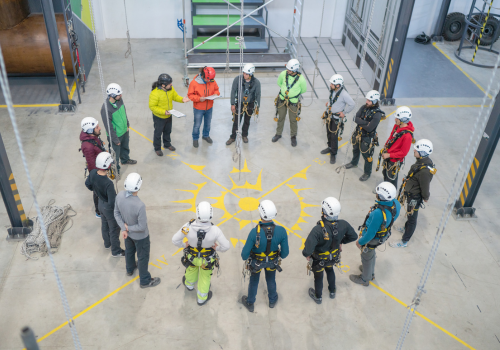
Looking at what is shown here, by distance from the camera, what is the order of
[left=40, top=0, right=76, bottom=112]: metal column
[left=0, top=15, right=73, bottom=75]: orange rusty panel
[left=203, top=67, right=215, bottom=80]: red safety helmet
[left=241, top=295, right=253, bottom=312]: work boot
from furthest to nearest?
[left=0, top=15, right=73, bottom=75]: orange rusty panel → [left=40, top=0, right=76, bottom=112]: metal column → [left=203, top=67, right=215, bottom=80]: red safety helmet → [left=241, top=295, right=253, bottom=312]: work boot

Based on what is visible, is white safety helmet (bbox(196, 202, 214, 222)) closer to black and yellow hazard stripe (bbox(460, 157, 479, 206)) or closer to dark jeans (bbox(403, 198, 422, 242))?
dark jeans (bbox(403, 198, 422, 242))

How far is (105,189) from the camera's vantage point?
18.9 feet

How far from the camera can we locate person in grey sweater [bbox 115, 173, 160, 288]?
17.4ft

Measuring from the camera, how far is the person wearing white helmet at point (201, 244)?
16.6 ft

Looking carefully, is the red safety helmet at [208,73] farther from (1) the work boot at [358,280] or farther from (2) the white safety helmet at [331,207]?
(1) the work boot at [358,280]

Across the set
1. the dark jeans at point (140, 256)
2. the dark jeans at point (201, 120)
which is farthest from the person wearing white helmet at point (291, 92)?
the dark jeans at point (140, 256)

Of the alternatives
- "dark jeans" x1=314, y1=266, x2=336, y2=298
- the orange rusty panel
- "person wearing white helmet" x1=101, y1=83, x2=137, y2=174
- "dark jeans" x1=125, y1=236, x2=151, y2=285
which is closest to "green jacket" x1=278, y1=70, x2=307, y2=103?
"person wearing white helmet" x1=101, y1=83, x2=137, y2=174

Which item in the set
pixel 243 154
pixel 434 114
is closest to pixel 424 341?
pixel 243 154

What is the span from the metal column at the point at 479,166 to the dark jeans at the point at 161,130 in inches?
213

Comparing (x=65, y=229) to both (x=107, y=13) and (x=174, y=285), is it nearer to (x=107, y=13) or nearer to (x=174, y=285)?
(x=174, y=285)

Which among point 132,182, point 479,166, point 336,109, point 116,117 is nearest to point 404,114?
point 336,109

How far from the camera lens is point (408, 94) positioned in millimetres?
11305

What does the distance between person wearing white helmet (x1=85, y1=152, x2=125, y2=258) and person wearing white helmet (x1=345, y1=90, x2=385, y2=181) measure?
428 centimetres

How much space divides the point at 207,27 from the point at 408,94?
574 cm
